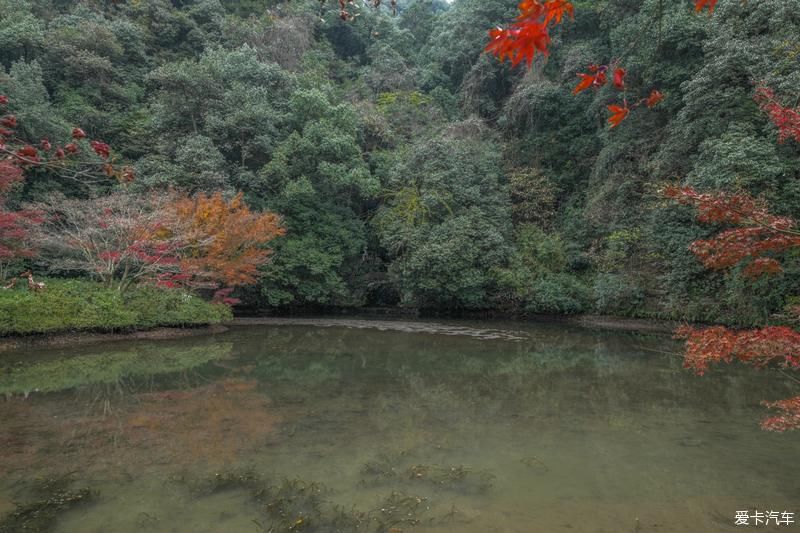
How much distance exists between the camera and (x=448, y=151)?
18969mm

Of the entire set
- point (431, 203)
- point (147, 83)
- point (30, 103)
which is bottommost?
point (431, 203)

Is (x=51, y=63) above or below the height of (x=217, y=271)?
above

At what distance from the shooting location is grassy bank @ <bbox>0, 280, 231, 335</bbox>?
1115cm

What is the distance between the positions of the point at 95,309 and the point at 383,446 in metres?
10.00

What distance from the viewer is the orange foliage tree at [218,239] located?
Result: 14.4 metres

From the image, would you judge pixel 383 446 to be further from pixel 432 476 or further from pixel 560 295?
pixel 560 295

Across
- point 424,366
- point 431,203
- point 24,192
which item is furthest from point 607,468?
point 24,192

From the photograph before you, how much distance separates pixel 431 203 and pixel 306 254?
16.0ft

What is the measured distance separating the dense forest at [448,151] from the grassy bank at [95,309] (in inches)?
84.7

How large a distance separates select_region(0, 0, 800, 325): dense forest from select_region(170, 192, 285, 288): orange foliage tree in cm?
139

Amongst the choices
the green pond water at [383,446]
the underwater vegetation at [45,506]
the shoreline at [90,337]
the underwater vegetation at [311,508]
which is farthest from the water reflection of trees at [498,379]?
the underwater vegetation at [45,506]

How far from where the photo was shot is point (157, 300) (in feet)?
44.5

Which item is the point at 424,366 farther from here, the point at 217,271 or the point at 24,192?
the point at 24,192

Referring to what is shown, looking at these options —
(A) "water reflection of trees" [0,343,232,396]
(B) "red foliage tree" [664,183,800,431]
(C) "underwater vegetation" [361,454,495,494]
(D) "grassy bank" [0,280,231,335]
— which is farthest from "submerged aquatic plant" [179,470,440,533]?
(D) "grassy bank" [0,280,231,335]
